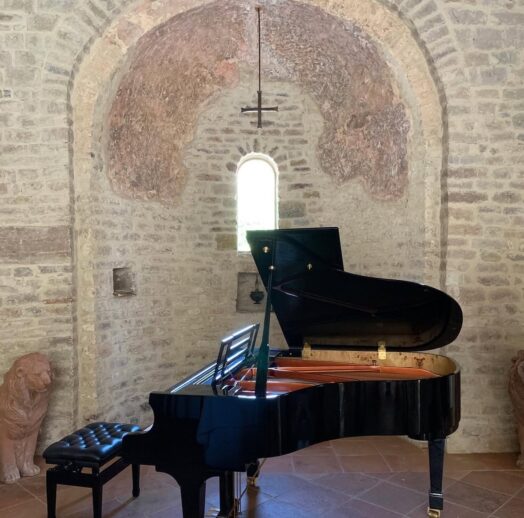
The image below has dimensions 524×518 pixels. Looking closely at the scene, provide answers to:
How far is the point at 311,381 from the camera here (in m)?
3.37

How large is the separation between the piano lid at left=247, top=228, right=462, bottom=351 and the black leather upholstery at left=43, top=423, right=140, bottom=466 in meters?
1.39

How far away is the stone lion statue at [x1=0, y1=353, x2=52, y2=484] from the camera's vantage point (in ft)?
13.1

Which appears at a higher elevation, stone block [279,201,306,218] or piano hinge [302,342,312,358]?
stone block [279,201,306,218]

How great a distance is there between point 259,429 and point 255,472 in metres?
1.47

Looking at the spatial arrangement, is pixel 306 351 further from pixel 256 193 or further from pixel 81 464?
pixel 256 193

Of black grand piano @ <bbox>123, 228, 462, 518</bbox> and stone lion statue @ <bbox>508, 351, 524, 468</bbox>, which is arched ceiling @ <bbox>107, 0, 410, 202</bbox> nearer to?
stone lion statue @ <bbox>508, 351, 524, 468</bbox>

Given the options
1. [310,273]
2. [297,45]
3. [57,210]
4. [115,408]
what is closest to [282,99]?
[297,45]

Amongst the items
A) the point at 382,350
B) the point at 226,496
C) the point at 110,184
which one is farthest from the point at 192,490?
the point at 110,184

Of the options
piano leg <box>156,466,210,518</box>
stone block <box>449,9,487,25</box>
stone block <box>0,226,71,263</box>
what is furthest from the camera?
stone block <box>449,9,487,25</box>

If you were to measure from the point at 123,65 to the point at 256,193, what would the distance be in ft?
7.82

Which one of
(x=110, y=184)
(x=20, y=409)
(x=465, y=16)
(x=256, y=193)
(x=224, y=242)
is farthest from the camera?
(x=256, y=193)

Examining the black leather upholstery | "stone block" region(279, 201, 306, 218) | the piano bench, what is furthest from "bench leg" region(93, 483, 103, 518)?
"stone block" region(279, 201, 306, 218)

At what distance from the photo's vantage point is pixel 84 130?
178 inches

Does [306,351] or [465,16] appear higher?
[465,16]
